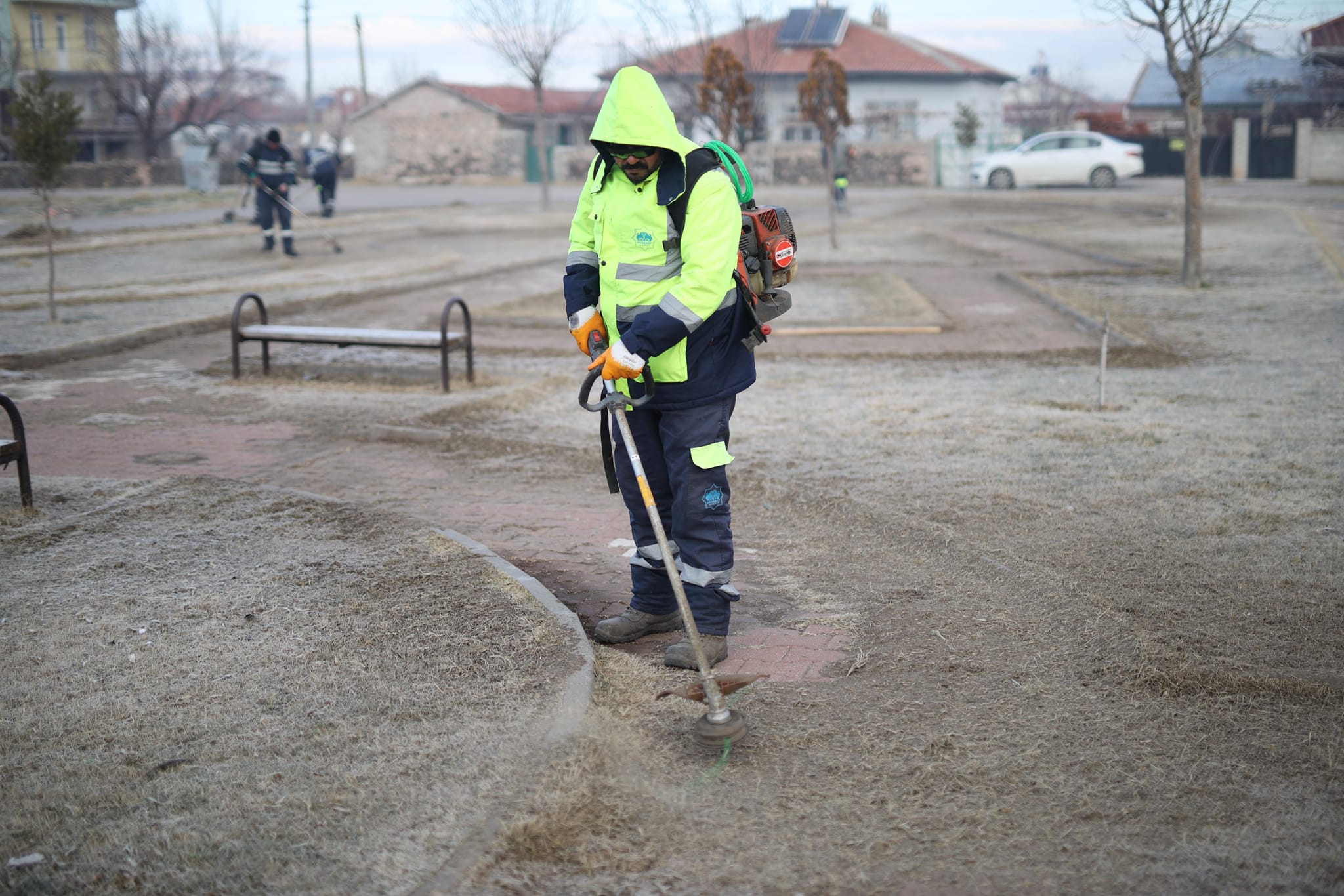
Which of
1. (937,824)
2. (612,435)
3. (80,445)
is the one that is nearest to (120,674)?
(612,435)

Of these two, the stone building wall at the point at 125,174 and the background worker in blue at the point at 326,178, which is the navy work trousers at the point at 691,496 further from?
the stone building wall at the point at 125,174

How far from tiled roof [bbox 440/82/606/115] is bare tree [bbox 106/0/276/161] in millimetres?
9192

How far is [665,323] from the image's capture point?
3.84m

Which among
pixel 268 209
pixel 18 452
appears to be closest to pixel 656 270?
pixel 18 452

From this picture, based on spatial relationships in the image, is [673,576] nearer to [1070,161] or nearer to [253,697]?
[253,697]

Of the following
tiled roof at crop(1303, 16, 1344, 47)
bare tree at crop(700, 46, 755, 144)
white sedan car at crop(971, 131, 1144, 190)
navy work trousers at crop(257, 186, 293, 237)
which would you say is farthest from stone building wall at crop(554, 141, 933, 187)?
navy work trousers at crop(257, 186, 293, 237)

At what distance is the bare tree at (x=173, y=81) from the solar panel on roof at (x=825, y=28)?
2524 centimetres

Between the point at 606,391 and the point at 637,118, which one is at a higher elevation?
the point at 637,118

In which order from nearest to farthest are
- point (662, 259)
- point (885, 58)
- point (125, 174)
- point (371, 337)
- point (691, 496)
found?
1. point (662, 259)
2. point (691, 496)
3. point (371, 337)
4. point (125, 174)
5. point (885, 58)

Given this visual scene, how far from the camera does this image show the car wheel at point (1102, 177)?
118 feet

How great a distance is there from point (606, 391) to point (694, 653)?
37.8 inches

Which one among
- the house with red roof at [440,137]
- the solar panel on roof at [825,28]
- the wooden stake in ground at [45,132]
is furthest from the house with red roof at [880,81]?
the wooden stake in ground at [45,132]

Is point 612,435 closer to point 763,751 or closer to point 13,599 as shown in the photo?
point 763,751

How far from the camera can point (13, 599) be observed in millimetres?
4504
